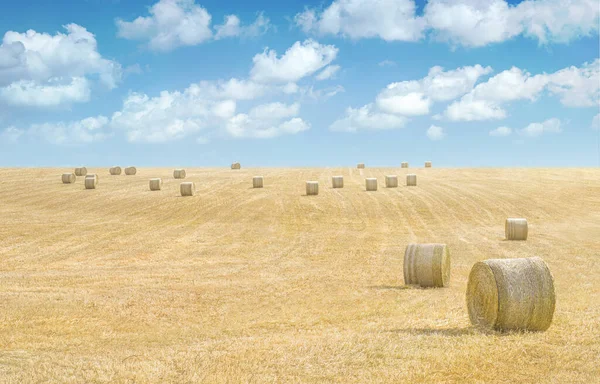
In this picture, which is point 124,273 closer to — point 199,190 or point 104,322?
point 104,322

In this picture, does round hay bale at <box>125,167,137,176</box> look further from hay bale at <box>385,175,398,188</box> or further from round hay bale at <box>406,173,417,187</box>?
round hay bale at <box>406,173,417,187</box>

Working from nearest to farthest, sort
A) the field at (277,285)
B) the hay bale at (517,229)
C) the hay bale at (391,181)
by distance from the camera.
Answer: the field at (277,285), the hay bale at (517,229), the hay bale at (391,181)

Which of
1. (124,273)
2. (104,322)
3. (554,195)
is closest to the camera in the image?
(104,322)

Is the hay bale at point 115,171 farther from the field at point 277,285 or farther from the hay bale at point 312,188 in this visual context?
the hay bale at point 312,188

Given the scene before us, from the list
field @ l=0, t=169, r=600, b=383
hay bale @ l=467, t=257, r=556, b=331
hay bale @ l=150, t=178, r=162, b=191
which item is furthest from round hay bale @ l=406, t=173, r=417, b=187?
hay bale @ l=467, t=257, r=556, b=331

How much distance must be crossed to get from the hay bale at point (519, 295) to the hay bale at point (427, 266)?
22.7 feet

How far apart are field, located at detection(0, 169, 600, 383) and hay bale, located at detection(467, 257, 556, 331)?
36 cm

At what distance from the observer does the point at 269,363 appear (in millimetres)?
10562

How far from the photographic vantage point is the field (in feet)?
34.7

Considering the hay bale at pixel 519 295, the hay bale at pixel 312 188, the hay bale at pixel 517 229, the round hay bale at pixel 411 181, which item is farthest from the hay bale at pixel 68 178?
the hay bale at pixel 519 295

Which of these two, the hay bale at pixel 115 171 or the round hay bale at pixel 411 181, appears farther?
the hay bale at pixel 115 171

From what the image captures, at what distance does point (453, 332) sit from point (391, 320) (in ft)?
6.72

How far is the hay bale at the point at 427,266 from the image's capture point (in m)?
19.8

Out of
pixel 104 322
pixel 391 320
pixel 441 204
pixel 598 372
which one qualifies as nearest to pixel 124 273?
pixel 104 322
